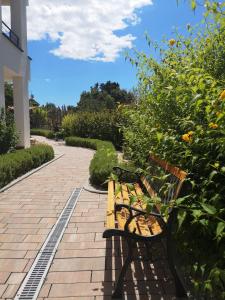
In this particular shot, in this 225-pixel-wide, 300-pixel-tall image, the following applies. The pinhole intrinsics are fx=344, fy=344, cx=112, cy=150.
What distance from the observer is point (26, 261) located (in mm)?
3768

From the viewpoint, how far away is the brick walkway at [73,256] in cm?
313

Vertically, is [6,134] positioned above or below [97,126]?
above

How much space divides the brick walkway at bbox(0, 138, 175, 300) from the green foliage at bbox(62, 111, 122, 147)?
1463 cm

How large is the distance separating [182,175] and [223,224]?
872 millimetres

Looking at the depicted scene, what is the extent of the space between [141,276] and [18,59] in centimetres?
1315

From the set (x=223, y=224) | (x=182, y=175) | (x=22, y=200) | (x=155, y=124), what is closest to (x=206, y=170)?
(x=182, y=175)

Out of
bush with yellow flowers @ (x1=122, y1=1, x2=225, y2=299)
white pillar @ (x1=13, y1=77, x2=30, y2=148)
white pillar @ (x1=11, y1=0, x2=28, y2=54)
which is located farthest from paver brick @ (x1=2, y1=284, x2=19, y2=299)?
white pillar @ (x1=11, y1=0, x2=28, y2=54)

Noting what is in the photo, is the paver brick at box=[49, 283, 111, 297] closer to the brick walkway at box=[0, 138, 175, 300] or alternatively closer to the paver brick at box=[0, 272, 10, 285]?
the brick walkway at box=[0, 138, 175, 300]

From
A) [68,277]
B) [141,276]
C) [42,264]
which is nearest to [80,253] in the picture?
[42,264]

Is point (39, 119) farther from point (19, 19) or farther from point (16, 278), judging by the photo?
point (16, 278)

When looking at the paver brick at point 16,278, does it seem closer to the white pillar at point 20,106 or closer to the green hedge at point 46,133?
the white pillar at point 20,106

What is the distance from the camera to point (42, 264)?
145 inches

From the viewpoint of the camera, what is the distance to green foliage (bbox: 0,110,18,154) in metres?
10.6

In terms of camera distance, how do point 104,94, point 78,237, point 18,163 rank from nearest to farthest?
point 78,237 → point 18,163 → point 104,94
